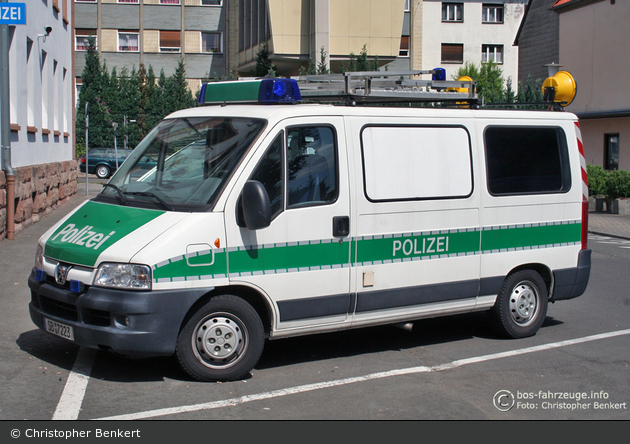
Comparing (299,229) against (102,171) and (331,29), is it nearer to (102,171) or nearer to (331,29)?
(331,29)

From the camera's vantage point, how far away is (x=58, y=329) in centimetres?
577

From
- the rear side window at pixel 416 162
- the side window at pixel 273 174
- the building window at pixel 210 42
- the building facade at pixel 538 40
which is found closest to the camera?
the side window at pixel 273 174

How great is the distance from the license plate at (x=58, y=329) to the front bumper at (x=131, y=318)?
70 mm

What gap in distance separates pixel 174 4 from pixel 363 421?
5335 cm

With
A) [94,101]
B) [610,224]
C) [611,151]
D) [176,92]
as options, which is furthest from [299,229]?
[176,92]

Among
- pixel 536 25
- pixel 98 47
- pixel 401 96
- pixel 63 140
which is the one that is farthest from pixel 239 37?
pixel 401 96

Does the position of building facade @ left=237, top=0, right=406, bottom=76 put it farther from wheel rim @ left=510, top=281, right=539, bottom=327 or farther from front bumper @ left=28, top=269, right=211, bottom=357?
front bumper @ left=28, top=269, right=211, bottom=357

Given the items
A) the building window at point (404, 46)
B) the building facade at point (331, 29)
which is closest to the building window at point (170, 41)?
the building facade at point (331, 29)

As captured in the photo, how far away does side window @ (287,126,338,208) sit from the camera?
19.4 ft

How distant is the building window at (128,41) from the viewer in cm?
5450

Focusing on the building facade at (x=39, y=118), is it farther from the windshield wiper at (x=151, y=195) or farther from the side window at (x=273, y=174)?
the side window at (x=273, y=174)

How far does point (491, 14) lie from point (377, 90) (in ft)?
190

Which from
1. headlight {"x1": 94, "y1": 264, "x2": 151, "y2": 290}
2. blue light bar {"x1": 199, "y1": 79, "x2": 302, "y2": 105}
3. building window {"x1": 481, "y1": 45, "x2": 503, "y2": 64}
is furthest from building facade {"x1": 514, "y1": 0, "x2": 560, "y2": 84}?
headlight {"x1": 94, "y1": 264, "x2": 151, "y2": 290}

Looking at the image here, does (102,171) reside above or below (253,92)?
below
